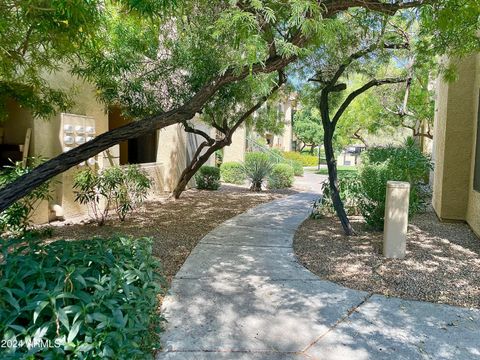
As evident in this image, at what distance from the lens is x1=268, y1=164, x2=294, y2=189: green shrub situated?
16.3 meters

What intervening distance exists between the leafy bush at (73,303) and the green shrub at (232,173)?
15.0 m

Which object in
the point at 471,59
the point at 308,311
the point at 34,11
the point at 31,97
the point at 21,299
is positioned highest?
the point at 471,59

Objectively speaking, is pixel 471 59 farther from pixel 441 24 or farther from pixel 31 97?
pixel 31 97

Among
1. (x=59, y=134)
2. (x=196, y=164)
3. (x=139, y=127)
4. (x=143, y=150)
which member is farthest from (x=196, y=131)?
(x=139, y=127)

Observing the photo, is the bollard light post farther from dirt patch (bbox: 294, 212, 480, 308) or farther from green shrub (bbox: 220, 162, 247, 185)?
green shrub (bbox: 220, 162, 247, 185)

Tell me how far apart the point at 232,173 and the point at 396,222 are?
12939 millimetres

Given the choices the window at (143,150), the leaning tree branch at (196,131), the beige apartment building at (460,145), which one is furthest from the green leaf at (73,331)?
the window at (143,150)

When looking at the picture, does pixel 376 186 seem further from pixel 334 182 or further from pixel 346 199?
pixel 346 199

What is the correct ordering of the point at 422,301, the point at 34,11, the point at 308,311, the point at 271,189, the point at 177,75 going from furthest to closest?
the point at 271,189
the point at 177,75
the point at 422,301
the point at 308,311
the point at 34,11

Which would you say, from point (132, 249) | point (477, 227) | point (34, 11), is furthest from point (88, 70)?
point (477, 227)

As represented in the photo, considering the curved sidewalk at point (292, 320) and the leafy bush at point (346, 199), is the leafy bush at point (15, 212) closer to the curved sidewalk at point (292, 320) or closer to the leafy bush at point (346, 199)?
the curved sidewalk at point (292, 320)

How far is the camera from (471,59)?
8.48 metres

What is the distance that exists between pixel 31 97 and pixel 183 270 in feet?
12.7

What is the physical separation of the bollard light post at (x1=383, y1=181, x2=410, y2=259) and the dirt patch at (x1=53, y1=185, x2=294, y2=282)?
3.11 metres
